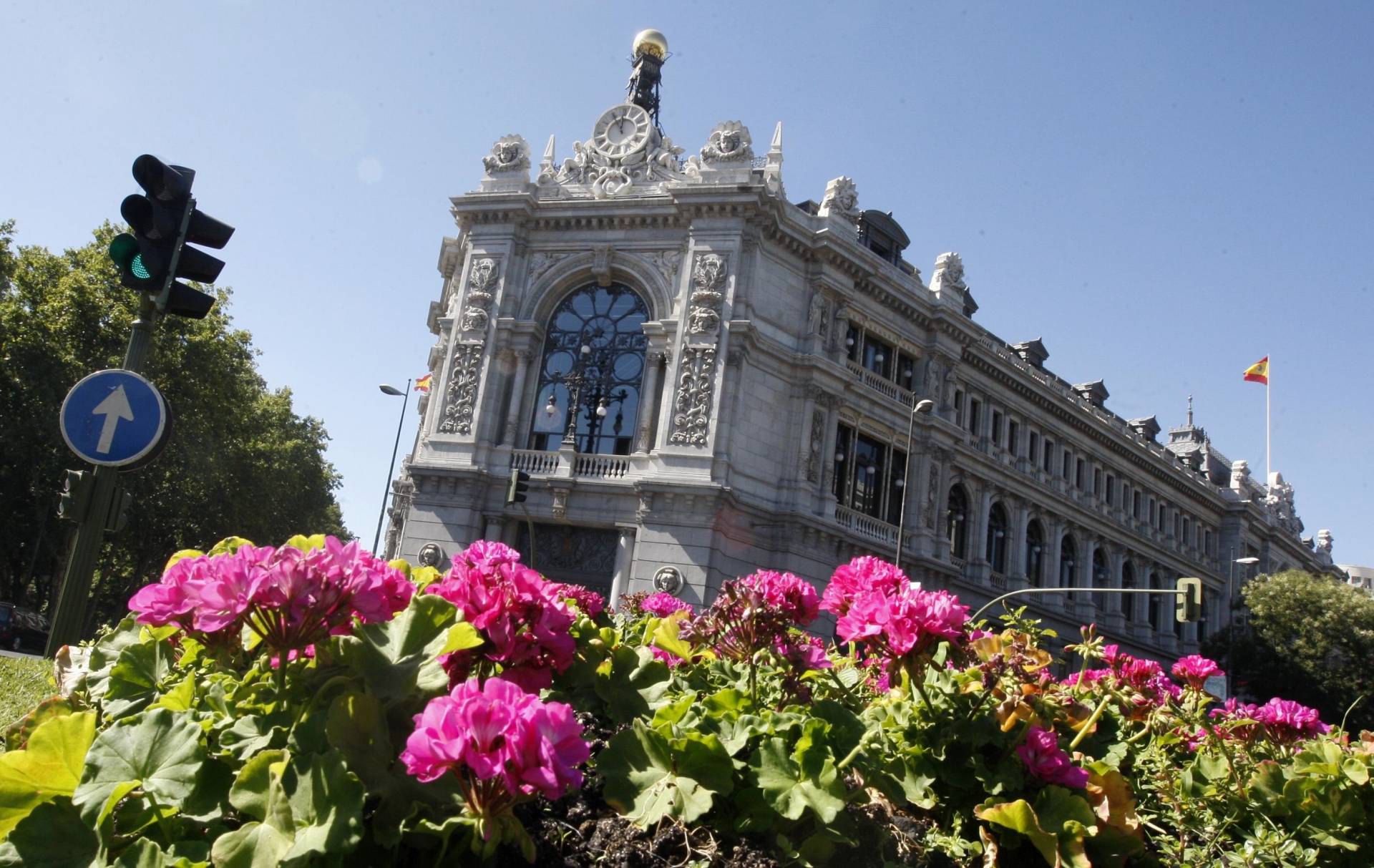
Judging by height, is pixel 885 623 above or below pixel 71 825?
above

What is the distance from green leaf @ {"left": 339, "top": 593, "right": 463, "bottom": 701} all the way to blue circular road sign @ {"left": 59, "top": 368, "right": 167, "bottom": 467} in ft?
11.9

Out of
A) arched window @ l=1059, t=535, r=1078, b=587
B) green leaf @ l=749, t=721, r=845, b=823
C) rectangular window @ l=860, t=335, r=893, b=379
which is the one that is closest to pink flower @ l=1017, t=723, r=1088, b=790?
green leaf @ l=749, t=721, r=845, b=823

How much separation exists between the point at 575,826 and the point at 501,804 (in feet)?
1.95

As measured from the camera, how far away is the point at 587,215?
28062mm

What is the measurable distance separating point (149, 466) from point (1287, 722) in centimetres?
2586

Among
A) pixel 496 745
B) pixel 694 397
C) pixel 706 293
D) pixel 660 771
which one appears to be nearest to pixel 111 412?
pixel 660 771

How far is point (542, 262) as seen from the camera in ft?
93.3

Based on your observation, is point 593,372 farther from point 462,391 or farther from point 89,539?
point 89,539

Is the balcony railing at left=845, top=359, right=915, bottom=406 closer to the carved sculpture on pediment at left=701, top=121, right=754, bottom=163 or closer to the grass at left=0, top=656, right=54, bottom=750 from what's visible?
the carved sculpture on pediment at left=701, top=121, right=754, bottom=163

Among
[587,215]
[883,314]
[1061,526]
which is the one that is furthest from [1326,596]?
[587,215]

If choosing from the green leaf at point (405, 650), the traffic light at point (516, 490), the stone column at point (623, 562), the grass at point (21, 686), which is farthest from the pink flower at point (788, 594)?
the stone column at point (623, 562)

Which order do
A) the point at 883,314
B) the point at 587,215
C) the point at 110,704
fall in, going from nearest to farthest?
1. the point at 110,704
2. the point at 587,215
3. the point at 883,314

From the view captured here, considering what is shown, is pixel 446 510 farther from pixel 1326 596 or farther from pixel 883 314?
pixel 1326 596

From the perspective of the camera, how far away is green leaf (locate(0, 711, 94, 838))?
1766 millimetres
